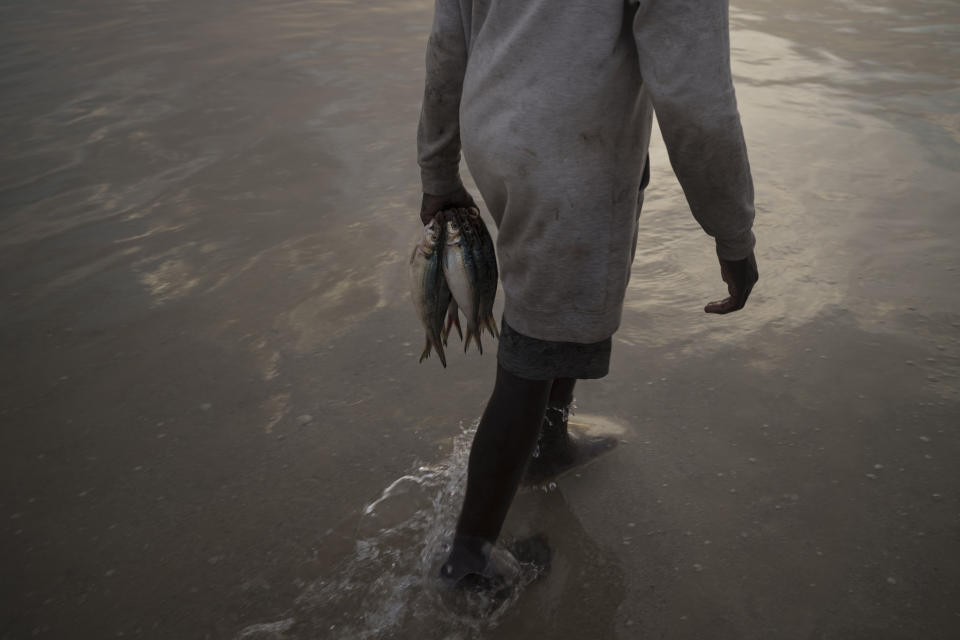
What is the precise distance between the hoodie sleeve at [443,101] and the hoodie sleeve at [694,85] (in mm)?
487

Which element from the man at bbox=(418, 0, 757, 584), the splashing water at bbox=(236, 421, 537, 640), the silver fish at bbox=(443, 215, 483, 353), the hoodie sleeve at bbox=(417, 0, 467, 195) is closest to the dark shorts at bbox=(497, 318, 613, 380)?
the man at bbox=(418, 0, 757, 584)

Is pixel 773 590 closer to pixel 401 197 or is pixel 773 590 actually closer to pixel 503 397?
pixel 503 397

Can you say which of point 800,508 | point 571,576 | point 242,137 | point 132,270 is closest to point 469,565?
point 571,576

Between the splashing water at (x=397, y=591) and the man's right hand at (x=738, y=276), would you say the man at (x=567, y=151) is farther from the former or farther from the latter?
the splashing water at (x=397, y=591)

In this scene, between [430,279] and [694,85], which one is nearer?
[694,85]

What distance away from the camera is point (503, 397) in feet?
5.92

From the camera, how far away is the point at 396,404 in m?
2.67

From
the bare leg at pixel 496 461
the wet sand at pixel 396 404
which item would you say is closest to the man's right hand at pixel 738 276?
the bare leg at pixel 496 461

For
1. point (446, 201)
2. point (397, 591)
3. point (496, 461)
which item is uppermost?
point (446, 201)

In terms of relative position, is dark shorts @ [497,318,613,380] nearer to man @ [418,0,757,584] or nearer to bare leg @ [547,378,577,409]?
man @ [418,0,757,584]

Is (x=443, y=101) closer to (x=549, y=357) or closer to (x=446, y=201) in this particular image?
(x=446, y=201)

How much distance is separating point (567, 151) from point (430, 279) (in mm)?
503

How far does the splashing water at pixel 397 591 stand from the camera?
189cm

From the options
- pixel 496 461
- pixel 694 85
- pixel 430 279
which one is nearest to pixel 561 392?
pixel 496 461
